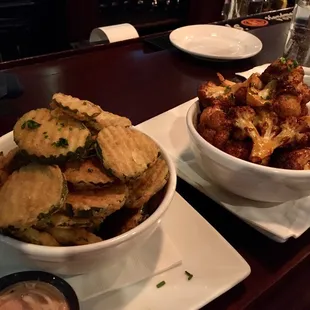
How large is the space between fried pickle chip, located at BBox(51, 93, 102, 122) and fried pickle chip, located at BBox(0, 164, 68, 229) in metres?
0.07

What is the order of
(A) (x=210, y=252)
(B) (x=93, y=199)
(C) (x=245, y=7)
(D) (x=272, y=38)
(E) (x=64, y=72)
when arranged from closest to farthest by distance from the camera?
(B) (x=93, y=199) → (A) (x=210, y=252) → (E) (x=64, y=72) → (D) (x=272, y=38) → (C) (x=245, y=7)

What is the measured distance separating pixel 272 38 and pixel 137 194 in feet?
3.37

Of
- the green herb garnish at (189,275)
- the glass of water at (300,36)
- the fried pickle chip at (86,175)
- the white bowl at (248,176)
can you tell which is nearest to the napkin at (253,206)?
the white bowl at (248,176)

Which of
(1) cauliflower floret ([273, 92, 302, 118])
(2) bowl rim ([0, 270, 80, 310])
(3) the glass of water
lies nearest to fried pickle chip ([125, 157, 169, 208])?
(2) bowl rim ([0, 270, 80, 310])

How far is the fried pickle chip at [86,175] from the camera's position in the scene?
405mm

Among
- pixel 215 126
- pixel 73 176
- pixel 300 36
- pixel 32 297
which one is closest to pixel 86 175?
pixel 73 176

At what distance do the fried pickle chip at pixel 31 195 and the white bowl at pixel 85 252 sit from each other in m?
0.03

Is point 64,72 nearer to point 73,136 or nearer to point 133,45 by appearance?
point 133,45

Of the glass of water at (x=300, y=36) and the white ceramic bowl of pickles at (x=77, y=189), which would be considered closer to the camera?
the white ceramic bowl of pickles at (x=77, y=189)

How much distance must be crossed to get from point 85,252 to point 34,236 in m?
0.05

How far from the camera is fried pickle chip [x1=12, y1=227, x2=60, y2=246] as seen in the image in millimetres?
387

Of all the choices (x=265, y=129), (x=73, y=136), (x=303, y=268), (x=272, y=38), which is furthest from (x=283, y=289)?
(x=272, y=38)

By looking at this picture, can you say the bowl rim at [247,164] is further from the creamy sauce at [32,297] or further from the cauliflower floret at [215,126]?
the creamy sauce at [32,297]

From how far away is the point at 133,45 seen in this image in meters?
1.15
